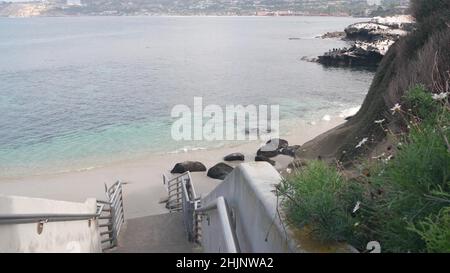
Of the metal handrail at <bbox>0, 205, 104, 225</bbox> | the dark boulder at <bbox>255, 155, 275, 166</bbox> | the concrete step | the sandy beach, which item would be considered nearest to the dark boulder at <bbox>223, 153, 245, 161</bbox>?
the sandy beach

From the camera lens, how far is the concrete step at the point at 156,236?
27.2 ft

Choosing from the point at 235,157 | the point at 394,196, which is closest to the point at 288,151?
the point at 235,157

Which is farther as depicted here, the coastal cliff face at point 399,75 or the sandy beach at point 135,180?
the sandy beach at point 135,180

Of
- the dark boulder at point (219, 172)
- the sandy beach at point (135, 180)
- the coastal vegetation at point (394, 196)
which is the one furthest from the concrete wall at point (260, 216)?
the dark boulder at point (219, 172)

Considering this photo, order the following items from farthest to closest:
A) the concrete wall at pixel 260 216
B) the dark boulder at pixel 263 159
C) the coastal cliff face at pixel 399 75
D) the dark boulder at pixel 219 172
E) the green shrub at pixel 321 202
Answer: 1. the dark boulder at pixel 263 159
2. the dark boulder at pixel 219 172
3. the coastal cliff face at pixel 399 75
4. the concrete wall at pixel 260 216
5. the green shrub at pixel 321 202

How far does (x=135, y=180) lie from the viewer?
768 inches

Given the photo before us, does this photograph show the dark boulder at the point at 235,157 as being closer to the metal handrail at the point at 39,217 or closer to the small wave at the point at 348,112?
the small wave at the point at 348,112

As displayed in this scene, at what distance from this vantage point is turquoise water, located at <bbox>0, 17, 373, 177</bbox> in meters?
25.8

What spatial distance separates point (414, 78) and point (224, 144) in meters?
17.1

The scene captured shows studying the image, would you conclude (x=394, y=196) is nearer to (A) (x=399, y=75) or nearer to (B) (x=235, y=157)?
(A) (x=399, y=75)

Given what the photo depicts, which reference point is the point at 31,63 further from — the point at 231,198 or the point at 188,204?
the point at 231,198

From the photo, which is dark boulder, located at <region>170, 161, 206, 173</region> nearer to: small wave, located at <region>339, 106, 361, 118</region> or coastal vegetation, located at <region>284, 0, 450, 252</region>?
small wave, located at <region>339, 106, 361, 118</region>

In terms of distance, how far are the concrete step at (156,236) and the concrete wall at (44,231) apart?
1.44 m

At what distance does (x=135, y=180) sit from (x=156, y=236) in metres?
9.90
